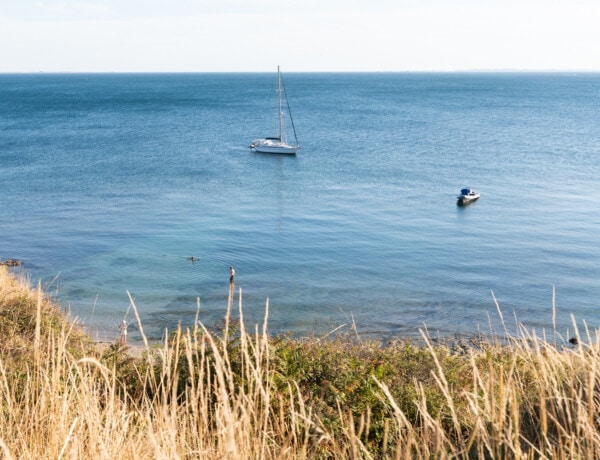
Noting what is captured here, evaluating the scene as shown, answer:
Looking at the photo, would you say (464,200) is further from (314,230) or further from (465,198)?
(314,230)

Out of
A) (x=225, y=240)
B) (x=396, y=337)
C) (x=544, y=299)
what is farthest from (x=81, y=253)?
(x=544, y=299)

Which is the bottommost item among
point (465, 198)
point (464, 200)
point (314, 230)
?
point (314, 230)

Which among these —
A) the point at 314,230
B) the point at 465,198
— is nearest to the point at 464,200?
the point at 465,198

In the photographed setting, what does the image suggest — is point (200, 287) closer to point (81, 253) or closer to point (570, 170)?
point (81, 253)

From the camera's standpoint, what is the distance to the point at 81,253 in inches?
1061

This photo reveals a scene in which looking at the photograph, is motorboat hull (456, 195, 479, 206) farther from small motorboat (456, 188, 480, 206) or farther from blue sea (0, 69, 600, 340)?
blue sea (0, 69, 600, 340)

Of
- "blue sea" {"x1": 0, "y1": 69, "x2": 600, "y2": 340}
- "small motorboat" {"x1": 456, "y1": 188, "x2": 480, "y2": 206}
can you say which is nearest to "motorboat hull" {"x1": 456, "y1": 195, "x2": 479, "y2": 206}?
"small motorboat" {"x1": 456, "y1": 188, "x2": 480, "y2": 206}

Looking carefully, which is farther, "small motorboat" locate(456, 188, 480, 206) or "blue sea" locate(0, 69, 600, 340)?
"small motorboat" locate(456, 188, 480, 206)

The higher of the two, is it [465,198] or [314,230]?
[465,198]

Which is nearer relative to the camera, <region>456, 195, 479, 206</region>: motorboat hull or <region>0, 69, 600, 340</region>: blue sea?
<region>0, 69, 600, 340</region>: blue sea

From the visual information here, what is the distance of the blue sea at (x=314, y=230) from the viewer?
2139 cm

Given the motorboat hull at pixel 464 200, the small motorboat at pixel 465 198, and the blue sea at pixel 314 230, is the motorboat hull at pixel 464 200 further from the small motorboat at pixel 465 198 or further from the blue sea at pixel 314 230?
the blue sea at pixel 314 230

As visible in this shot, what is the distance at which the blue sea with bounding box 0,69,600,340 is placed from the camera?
21.4m

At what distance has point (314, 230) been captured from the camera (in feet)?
103
